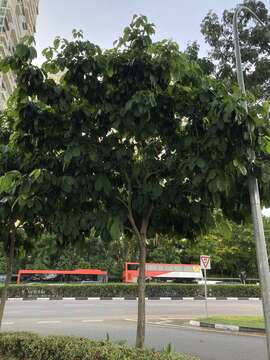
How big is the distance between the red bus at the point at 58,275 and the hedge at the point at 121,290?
9.36m

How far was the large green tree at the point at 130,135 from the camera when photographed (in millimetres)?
3977

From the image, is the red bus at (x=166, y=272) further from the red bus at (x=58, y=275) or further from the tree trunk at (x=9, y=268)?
the tree trunk at (x=9, y=268)

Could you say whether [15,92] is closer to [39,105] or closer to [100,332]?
→ [39,105]

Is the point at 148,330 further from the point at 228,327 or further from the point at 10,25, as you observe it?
the point at 10,25

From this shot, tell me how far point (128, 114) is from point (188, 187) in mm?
1163

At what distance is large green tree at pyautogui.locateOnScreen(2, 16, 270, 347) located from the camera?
3977 millimetres

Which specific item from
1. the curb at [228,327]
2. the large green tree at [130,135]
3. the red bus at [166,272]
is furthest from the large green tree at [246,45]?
the red bus at [166,272]

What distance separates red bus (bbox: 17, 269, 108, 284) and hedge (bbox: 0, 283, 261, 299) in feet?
30.7

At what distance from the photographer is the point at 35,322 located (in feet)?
45.2

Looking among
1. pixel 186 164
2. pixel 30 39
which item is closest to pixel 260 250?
pixel 186 164

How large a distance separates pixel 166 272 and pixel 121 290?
10.6 meters

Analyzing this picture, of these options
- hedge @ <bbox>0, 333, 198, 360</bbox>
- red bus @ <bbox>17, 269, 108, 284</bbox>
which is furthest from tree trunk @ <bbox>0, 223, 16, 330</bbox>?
red bus @ <bbox>17, 269, 108, 284</bbox>

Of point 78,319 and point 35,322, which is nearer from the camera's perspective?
point 35,322

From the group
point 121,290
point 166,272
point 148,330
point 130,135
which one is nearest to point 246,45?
point 130,135
